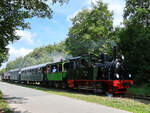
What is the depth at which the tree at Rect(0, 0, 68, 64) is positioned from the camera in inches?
362

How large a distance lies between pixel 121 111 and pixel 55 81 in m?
14.7

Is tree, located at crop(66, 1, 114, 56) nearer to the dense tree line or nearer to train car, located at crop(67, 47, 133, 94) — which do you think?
the dense tree line

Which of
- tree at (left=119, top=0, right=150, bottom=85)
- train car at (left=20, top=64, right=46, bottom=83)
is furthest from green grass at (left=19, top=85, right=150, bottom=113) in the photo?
train car at (left=20, top=64, right=46, bottom=83)

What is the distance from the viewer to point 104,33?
34219 millimetres

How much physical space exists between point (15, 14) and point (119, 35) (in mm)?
13004

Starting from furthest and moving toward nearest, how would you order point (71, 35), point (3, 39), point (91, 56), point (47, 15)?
point (71, 35) < point (91, 56) < point (3, 39) < point (47, 15)

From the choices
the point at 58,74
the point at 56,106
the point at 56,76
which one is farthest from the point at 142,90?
the point at 56,76

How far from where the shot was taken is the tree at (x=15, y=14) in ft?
30.1

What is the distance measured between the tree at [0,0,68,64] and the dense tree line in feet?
34.1

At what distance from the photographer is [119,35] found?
20.8 m

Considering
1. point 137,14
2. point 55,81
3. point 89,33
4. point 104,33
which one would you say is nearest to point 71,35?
point 89,33

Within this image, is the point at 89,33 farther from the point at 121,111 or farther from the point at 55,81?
the point at 121,111

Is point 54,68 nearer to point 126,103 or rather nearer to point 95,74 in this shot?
point 95,74

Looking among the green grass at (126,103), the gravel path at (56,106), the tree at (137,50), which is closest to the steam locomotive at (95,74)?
the green grass at (126,103)
